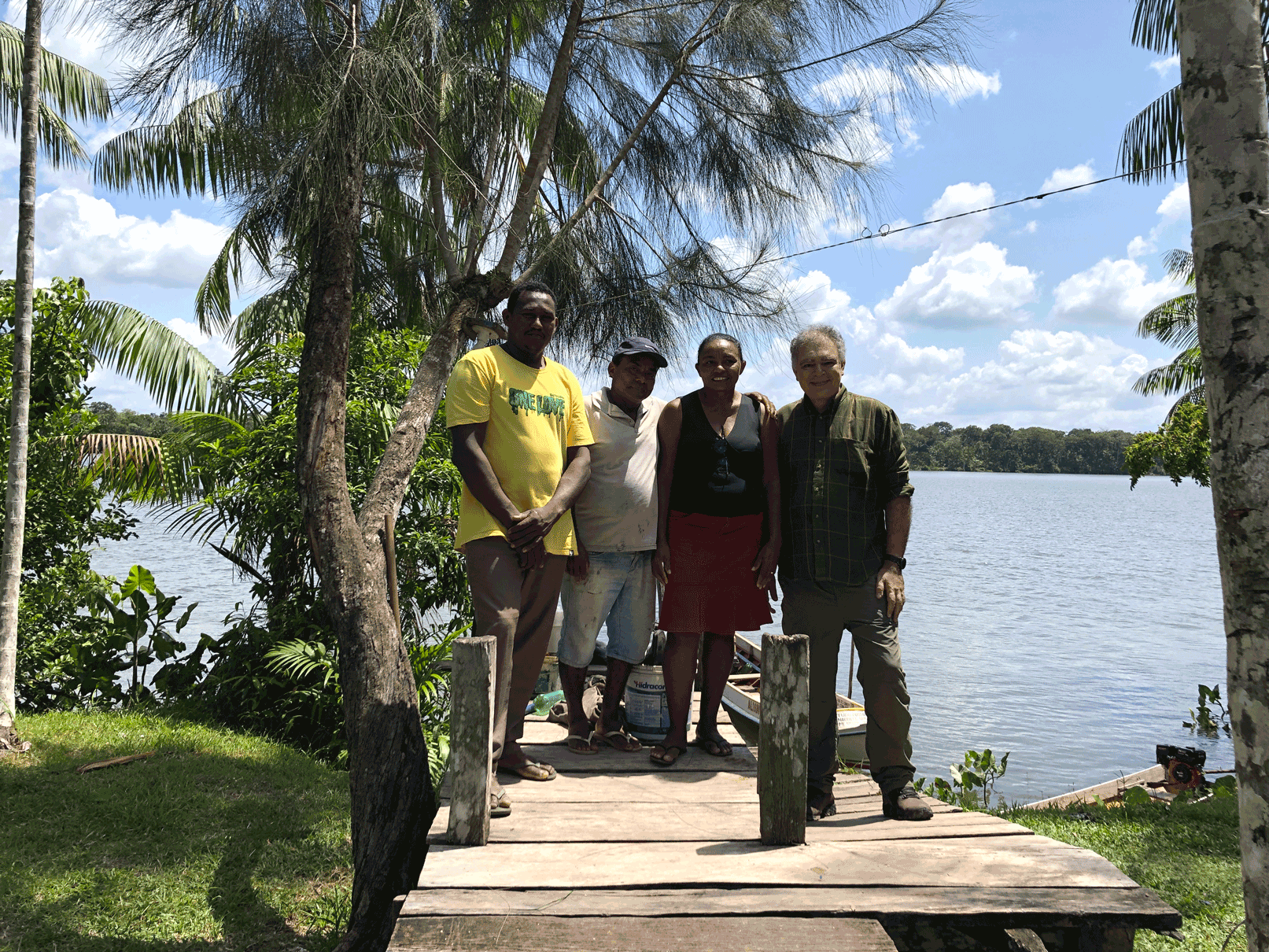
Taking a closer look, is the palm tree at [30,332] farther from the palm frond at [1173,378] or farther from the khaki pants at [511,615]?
the palm frond at [1173,378]

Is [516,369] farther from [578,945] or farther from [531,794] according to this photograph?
[578,945]

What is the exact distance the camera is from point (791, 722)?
2.96 meters

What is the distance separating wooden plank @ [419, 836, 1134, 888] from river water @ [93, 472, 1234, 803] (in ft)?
23.0

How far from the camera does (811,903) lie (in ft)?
8.64

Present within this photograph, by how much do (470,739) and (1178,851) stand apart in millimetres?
4327

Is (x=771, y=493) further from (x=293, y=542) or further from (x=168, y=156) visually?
(x=168, y=156)

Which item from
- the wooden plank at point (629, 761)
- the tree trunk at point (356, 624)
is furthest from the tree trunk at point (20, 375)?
the wooden plank at point (629, 761)

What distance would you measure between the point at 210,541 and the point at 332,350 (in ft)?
12.5

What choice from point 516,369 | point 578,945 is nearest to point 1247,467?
point 578,945

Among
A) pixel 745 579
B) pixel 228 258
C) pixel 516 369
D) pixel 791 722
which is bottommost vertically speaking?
pixel 791 722

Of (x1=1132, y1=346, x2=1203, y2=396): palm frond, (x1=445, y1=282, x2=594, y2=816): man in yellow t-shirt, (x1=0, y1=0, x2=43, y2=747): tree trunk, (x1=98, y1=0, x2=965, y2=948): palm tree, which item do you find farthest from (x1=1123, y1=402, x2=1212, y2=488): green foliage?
(x1=0, y1=0, x2=43, y2=747): tree trunk

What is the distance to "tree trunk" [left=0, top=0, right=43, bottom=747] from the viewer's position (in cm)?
575

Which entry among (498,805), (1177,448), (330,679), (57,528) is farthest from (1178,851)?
(1177,448)

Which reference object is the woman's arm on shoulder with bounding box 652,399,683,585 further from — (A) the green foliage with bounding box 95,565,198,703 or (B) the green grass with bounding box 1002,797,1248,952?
(A) the green foliage with bounding box 95,565,198,703
